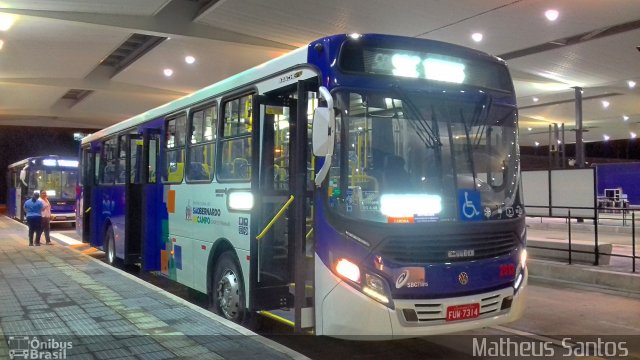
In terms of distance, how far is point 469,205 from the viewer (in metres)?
5.36

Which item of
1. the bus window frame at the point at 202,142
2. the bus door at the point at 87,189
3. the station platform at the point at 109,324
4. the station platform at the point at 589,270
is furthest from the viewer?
the bus door at the point at 87,189

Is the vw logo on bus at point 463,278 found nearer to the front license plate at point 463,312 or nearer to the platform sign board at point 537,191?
the front license plate at point 463,312

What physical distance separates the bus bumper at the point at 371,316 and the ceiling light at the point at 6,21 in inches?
562

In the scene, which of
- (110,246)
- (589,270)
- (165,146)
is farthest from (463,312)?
(110,246)

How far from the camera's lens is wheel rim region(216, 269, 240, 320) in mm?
6744

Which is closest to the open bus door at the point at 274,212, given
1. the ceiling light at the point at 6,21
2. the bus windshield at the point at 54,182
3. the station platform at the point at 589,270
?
the station platform at the point at 589,270

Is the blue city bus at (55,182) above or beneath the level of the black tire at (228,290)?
above

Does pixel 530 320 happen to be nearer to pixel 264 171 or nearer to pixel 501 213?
pixel 501 213

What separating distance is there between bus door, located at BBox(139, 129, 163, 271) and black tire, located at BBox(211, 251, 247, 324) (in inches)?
94.0

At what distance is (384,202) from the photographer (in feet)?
16.6

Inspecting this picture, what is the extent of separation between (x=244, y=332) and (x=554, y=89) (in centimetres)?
2338

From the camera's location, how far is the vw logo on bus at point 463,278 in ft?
16.8

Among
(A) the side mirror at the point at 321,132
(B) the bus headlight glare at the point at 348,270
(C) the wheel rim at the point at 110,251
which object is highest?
(A) the side mirror at the point at 321,132

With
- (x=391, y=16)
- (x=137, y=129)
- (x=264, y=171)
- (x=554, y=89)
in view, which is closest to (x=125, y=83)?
(x=391, y=16)
